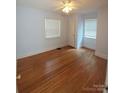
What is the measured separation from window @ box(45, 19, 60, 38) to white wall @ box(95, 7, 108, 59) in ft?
8.71

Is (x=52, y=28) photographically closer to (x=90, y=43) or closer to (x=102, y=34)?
(x=90, y=43)

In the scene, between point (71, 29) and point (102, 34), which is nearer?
point (102, 34)

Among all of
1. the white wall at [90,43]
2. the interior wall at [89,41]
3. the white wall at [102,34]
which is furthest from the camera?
the white wall at [90,43]

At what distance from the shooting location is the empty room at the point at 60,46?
9.14 feet

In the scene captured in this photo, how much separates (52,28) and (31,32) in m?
1.66

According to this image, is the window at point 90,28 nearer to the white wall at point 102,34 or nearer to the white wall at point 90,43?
the white wall at point 90,43

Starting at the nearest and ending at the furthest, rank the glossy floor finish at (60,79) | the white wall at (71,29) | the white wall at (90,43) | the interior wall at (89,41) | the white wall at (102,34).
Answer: the glossy floor finish at (60,79), the white wall at (102,34), the interior wall at (89,41), the white wall at (90,43), the white wall at (71,29)

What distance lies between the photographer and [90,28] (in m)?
7.10

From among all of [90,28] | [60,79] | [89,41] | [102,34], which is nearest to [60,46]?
[89,41]

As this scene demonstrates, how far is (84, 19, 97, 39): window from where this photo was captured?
6.86 metres

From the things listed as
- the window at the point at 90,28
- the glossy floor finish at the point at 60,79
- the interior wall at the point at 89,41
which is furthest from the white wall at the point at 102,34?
the window at the point at 90,28

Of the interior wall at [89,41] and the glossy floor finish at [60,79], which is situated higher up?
the interior wall at [89,41]
